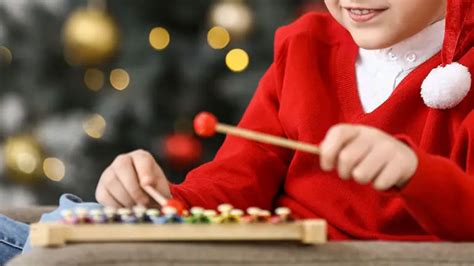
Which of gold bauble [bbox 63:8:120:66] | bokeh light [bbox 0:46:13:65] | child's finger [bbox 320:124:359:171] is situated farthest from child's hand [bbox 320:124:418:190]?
bokeh light [bbox 0:46:13:65]

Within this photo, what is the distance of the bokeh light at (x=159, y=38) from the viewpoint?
8.63 ft

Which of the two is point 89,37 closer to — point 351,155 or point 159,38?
point 159,38

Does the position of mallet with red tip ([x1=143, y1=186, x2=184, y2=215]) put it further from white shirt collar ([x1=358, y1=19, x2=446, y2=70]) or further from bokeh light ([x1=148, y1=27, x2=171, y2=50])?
bokeh light ([x1=148, y1=27, x2=171, y2=50])

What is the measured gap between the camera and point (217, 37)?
2623 millimetres

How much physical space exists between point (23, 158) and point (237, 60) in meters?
0.58

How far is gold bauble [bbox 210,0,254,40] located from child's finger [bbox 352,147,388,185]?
5.13ft

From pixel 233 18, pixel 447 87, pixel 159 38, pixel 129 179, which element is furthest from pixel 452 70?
pixel 159 38

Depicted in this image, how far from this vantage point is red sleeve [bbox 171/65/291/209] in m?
1.42

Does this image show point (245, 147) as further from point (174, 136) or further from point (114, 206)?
point (174, 136)

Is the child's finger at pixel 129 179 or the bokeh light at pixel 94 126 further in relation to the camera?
the bokeh light at pixel 94 126

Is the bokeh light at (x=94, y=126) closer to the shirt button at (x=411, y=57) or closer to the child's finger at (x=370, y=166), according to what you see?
the shirt button at (x=411, y=57)

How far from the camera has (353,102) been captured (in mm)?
1417

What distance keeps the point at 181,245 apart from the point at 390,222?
1.35ft

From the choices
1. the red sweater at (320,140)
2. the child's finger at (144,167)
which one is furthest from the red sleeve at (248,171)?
the child's finger at (144,167)
